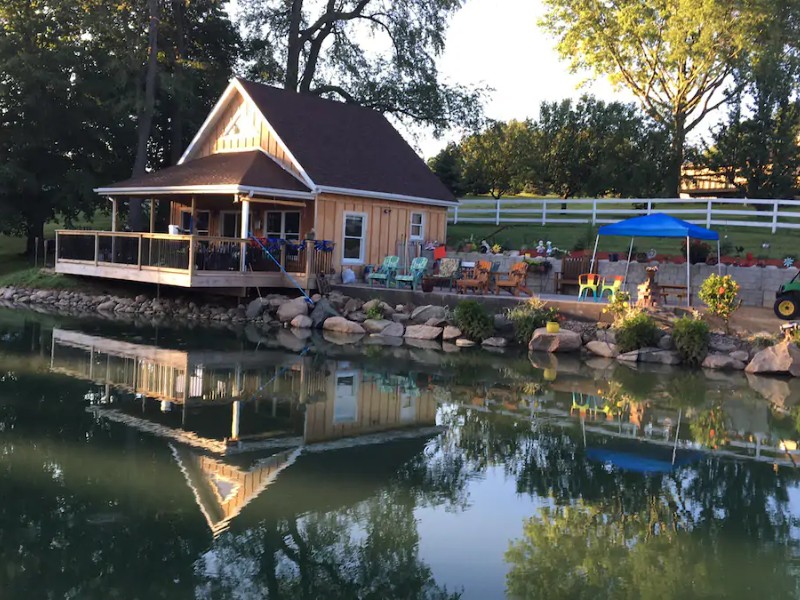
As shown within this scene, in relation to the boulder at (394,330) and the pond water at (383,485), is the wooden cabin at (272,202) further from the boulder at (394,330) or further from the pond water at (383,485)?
the pond water at (383,485)

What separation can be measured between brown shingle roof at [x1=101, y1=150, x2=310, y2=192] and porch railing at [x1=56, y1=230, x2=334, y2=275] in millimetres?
1497

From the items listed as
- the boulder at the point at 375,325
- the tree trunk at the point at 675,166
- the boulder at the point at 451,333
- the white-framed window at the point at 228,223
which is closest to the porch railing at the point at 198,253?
the boulder at the point at 375,325

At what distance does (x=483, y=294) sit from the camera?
721 inches

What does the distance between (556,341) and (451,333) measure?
238 centimetres

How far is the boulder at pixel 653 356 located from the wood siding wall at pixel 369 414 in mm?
5819

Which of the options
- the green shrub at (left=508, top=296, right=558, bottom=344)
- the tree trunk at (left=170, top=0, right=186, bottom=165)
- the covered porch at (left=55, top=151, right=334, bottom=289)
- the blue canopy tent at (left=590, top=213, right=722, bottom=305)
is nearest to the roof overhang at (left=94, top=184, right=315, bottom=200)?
the covered porch at (left=55, top=151, right=334, bottom=289)

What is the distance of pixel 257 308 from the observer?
19078mm

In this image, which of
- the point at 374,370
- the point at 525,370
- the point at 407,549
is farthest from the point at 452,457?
the point at 525,370

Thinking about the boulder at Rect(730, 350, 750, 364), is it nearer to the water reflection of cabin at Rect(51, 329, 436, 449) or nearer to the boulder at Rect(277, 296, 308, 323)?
the water reflection of cabin at Rect(51, 329, 436, 449)

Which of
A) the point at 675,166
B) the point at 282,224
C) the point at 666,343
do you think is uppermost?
the point at 675,166

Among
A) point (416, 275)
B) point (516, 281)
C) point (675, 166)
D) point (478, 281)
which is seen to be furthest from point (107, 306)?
point (675, 166)

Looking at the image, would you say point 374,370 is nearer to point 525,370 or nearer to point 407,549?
point 525,370

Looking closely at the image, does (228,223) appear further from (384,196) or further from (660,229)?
(660,229)

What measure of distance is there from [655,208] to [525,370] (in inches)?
604
